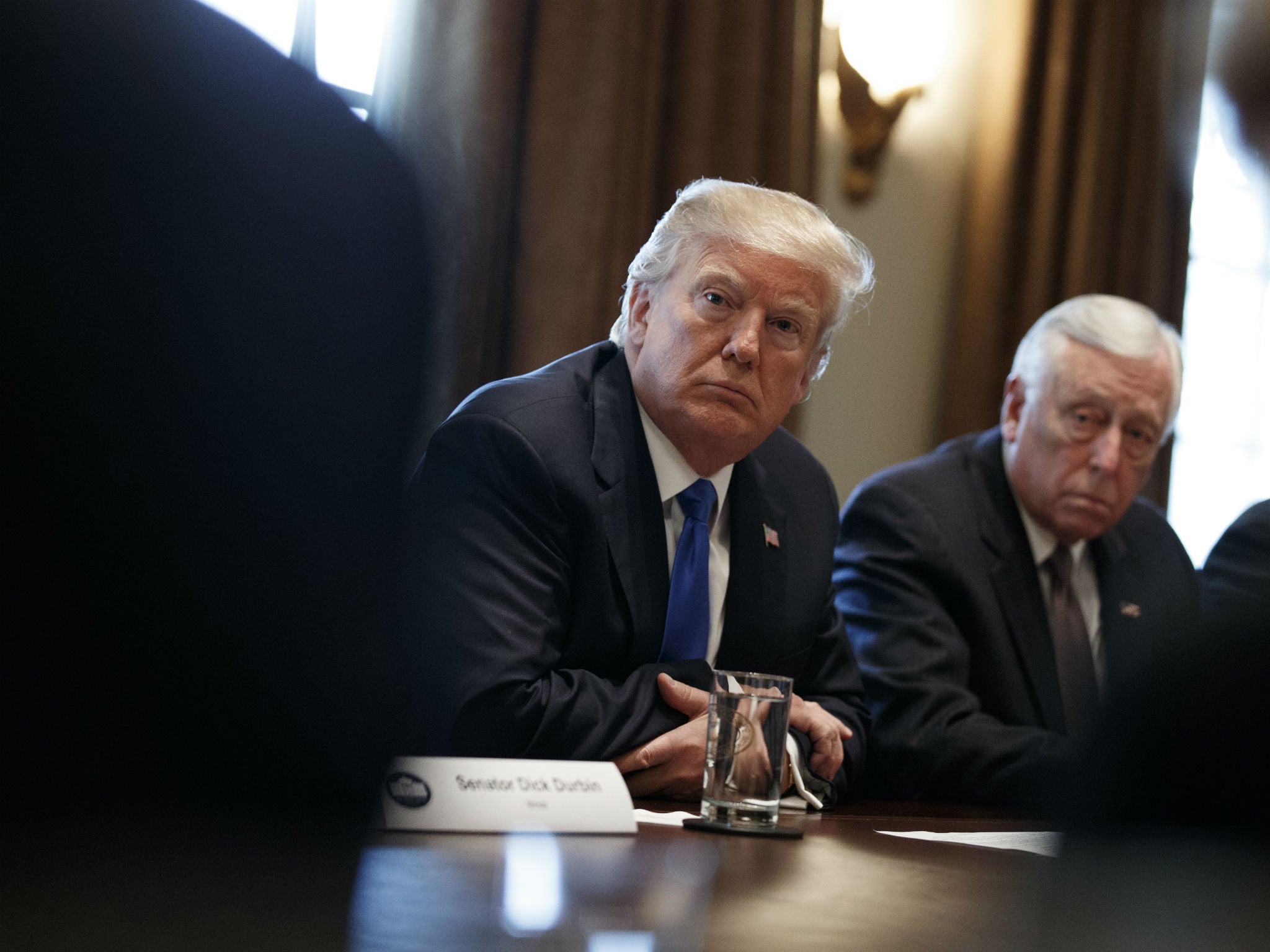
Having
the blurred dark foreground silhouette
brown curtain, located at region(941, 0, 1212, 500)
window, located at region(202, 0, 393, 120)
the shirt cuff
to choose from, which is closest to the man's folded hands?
the shirt cuff

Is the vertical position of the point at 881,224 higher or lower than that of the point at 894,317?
higher

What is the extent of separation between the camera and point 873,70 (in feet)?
15.1

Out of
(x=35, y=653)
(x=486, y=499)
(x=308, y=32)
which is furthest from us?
(x=308, y=32)

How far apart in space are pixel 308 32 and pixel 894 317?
88.7 inches

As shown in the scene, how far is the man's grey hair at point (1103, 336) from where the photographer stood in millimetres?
3197

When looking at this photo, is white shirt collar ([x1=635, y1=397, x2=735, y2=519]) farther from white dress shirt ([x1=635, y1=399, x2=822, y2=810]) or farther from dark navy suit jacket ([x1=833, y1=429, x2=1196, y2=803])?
dark navy suit jacket ([x1=833, y1=429, x2=1196, y2=803])

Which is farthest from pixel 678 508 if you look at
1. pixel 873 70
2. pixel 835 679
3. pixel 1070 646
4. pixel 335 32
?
pixel 873 70

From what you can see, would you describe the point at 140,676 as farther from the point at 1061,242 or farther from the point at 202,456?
the point at 1061,242

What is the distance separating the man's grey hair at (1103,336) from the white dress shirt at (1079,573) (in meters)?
0.30

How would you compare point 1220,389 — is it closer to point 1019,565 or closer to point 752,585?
point 1019,565

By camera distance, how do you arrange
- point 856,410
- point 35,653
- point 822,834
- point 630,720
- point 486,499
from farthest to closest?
point 856,410 < point 486,499 < point 630,720 < point 822,834 < point 35,653

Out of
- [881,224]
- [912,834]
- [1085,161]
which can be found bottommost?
[912,834]

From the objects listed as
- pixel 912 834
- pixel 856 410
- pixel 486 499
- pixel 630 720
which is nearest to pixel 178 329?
pixel 912 834

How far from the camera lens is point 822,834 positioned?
4.70 feet
